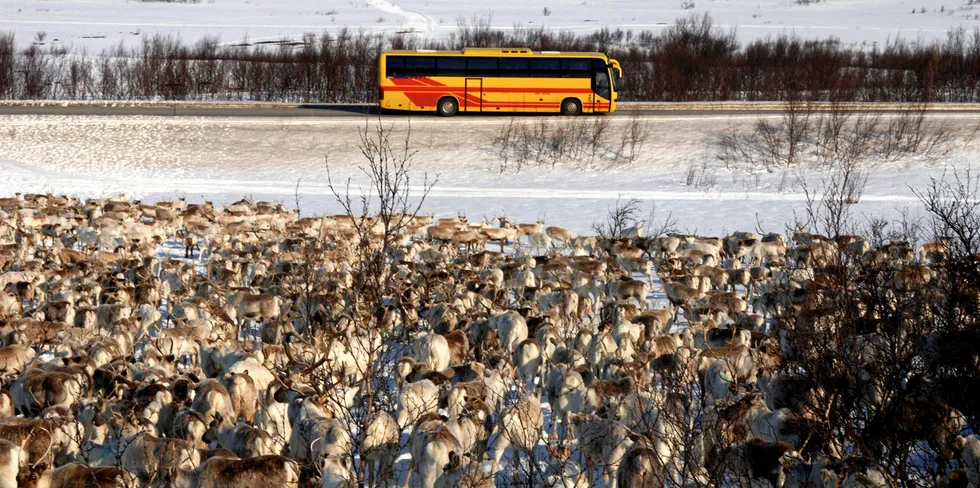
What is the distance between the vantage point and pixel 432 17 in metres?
107

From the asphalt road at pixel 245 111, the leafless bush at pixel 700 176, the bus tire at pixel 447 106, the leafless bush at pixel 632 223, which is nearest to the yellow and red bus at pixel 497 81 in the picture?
the bus tire at pixel 447 106

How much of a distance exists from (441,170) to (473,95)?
6.18 metres

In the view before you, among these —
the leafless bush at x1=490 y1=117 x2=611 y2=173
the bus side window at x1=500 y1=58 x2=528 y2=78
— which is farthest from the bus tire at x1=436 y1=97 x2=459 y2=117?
the leafless bush at x1=490 y1=117 x2=611 y2=173

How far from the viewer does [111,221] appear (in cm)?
2303

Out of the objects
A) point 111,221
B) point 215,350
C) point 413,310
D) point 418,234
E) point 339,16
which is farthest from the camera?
point 339,16

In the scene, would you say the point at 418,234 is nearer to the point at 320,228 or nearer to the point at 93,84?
Answer: the point at 320,228

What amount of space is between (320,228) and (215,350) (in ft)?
39.9

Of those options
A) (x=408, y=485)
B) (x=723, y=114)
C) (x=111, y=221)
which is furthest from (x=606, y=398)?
(x=723, y=114)

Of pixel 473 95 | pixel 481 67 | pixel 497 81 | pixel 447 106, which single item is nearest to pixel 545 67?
pixel 497 81

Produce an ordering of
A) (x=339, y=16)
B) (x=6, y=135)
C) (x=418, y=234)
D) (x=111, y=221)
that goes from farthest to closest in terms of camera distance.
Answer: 1. (x=339, y=16)
2. (x=6, y=135)
3. (x=418, y=234)
4. (x=111, y=221)

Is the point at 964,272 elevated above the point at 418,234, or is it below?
above

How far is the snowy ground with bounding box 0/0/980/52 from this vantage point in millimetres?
91562

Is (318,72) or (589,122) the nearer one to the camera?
(589,122)

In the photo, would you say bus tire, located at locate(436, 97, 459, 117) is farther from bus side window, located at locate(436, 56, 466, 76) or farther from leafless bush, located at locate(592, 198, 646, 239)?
leafless bush, located at locate(592, 198, 646, 239)
